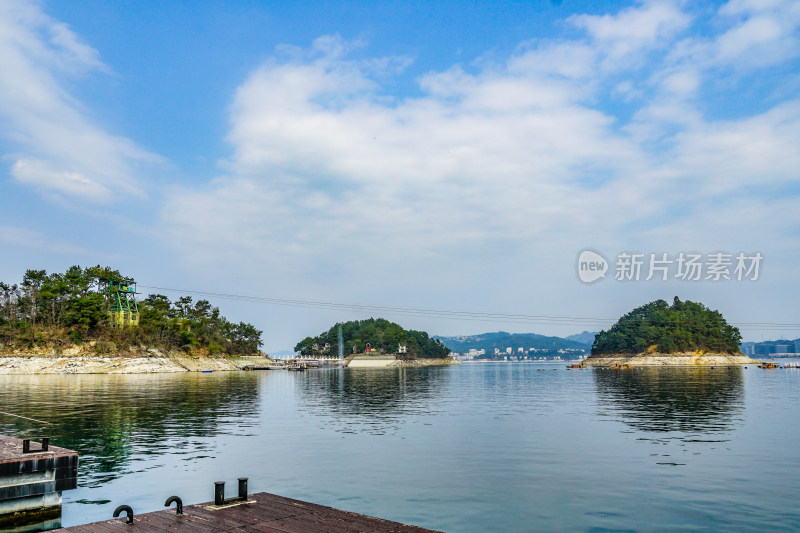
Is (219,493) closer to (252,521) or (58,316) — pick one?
(252,521)

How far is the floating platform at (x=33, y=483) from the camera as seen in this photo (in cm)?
1745

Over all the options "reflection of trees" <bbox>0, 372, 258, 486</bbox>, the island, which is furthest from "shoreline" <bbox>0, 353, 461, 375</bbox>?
"reflection of trees" <bbox>0, 372, 258, 486</bbox>

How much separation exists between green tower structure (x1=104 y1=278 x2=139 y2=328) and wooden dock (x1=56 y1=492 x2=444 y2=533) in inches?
7419

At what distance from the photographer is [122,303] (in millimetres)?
191500

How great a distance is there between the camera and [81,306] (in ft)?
544

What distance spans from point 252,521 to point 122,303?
202 m

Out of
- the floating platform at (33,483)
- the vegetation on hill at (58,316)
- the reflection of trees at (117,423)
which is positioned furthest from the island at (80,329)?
the floating platform at (33,483)

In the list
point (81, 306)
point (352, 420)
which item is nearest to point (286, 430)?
point (352, 420)

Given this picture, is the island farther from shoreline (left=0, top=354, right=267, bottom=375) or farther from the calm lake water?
the calm lake water

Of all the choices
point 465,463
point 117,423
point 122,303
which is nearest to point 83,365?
point 122,303

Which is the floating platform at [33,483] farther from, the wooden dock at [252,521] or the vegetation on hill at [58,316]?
the vegetation on hill at [58,316]

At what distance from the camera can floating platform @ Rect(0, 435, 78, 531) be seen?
17.5 meters

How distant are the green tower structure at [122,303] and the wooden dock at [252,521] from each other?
618 feet

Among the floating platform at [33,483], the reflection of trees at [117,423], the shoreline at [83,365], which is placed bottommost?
the shoreline at [83,365]
